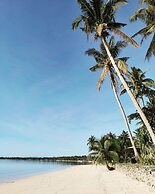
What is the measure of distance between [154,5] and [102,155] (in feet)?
44.6

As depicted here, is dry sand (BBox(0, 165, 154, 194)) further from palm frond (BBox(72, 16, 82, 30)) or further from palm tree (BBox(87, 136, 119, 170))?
palm frond (BBox(72, 16, 82, 30))

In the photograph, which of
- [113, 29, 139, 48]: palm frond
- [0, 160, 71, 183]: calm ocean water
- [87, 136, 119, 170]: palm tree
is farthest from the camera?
[0, 160, 71, 183]: calm ocean water

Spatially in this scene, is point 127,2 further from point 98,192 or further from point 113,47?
point 98,192

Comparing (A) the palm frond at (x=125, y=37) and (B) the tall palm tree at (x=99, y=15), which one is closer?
(A) the palm frond at (x=125, y=37)

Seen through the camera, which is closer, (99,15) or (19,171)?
(99,15)

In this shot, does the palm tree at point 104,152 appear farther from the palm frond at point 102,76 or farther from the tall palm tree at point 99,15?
the tall palm tree at point 99,15

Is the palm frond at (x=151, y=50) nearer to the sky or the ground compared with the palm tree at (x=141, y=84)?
nearer to the ground

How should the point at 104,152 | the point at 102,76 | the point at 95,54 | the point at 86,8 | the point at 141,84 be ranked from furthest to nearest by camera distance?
the point at 141,84
the point at 95,54
the point at 104,152
the point at 102,76
the point at 86,8

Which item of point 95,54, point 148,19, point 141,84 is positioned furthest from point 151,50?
point 141,84

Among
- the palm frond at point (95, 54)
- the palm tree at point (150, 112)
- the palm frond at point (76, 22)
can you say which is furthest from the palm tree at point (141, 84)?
the palm frond at point (76, 22)

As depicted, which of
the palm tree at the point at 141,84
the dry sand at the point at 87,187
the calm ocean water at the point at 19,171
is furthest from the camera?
the palm tree at the point at 141,84

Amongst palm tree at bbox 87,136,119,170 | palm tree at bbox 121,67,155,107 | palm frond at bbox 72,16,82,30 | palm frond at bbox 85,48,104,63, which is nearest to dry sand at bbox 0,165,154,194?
palm tree at bbox 87,136,119,170

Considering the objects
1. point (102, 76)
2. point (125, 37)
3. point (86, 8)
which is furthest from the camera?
point (102, 76)

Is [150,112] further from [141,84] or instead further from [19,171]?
[19,171]
